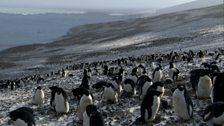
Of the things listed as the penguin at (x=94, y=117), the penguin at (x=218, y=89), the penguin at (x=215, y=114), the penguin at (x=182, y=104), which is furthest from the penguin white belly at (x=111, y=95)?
the penguin at (x=215, y=114)

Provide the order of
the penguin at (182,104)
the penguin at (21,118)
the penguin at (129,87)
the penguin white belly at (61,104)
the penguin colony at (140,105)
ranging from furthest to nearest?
the penguin at (129,87) → the penguin white belly at (61,104) → the penguin at (21,118) → the penguin at (182,104) → the penguin colony at (140,105)

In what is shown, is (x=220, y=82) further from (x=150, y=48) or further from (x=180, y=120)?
(x=150, y=48)

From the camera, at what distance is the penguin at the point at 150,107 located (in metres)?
10.2

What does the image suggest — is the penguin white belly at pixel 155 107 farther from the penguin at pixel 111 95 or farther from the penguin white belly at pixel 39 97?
the penguin white belly at pixel 39 97

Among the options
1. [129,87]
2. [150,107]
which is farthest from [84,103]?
[129,87]

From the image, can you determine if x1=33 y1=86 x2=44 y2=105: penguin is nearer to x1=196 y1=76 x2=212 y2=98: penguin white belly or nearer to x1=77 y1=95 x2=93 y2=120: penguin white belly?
x1=77 y1=95 x2=93 y2=120: penguin white belly

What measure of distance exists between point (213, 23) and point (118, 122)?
Result: 4784cm

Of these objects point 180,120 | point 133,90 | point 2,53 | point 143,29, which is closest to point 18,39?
point 2,53

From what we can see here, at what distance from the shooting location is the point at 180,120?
394 inches

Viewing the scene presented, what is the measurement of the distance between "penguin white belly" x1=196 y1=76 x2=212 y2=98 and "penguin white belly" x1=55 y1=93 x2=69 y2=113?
389 cm

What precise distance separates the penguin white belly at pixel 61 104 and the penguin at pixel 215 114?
16.8ft

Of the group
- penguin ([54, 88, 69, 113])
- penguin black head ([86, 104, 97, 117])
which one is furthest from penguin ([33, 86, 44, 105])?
penguin black head ([86, 104, 97, 117])

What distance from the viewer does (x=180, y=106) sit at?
991 cm

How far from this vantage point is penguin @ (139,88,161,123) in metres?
10.2
